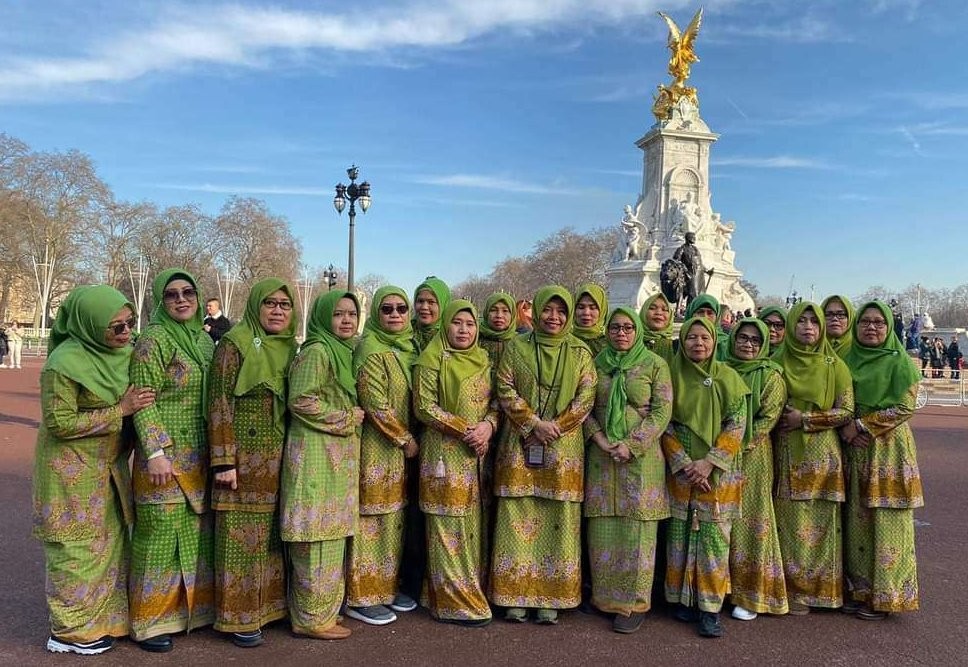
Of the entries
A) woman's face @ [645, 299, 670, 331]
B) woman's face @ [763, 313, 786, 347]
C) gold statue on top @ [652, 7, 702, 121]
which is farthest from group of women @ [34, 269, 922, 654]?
gold statue on top @ [652, 7, 702, 121]

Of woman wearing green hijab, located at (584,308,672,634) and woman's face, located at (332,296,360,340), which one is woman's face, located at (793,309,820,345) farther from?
woman's face, located at (332,296,360,340)

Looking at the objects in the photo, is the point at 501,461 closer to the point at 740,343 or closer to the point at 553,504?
the point at 553,504

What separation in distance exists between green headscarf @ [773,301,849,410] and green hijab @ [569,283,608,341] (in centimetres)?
115

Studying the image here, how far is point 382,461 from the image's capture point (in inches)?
161

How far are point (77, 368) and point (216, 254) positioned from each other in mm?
53482

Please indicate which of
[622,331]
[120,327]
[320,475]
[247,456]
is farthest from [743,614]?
[120,327]

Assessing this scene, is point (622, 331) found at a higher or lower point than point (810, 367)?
higher

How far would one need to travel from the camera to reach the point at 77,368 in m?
3.48

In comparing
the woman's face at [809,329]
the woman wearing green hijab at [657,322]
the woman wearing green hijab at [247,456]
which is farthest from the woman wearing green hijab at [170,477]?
the woman's face at [809,329]

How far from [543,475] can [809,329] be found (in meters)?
1.88

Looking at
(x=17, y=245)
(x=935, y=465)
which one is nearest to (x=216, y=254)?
(x=17, y=245)

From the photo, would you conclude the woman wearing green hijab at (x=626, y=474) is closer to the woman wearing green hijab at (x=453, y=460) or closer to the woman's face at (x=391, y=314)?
the woman wearing green hijab at (x=453, y=460)

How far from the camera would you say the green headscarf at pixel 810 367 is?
4.33 meters

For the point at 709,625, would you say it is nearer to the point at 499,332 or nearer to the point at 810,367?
the point at 810,367
